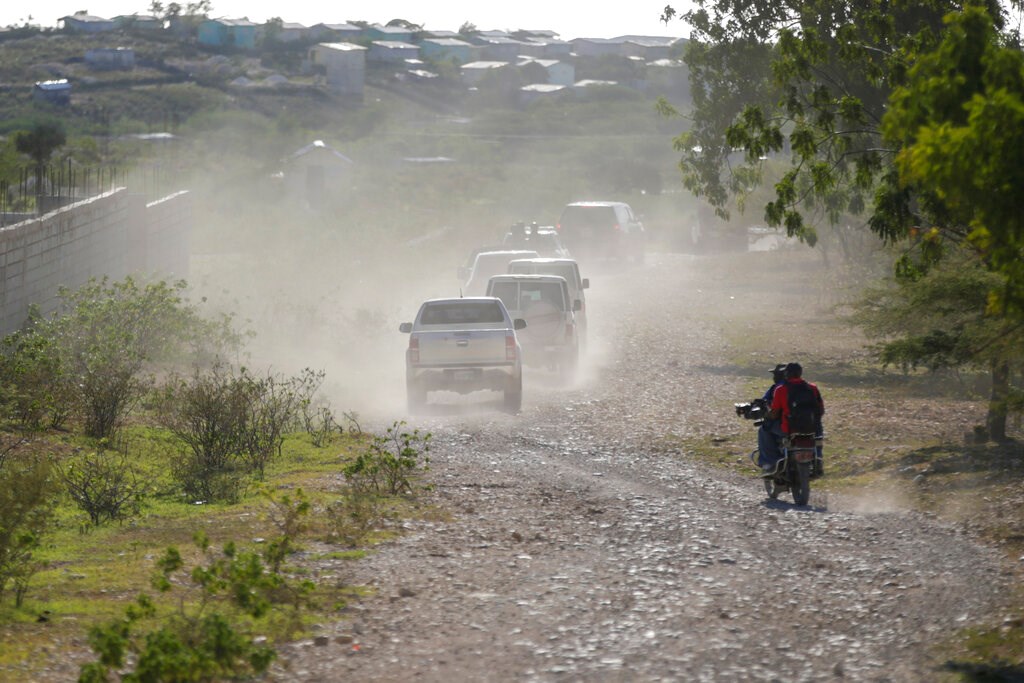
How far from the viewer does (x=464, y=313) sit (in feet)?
64.7

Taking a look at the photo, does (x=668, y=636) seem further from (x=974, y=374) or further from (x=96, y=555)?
(x=974, y=374)

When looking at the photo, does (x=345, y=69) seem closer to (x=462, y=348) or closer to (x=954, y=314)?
(x=462, y=348)

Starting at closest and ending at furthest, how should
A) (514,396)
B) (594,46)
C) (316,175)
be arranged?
(514,396) < (316,175) < (594,46)

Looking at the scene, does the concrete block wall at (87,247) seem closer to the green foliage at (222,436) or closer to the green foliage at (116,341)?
the green foliage at (116,341)

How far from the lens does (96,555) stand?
34.2ft

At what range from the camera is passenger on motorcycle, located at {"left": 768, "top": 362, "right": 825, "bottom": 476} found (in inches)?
494

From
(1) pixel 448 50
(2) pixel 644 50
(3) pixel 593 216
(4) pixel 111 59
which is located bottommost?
(3) pixel 593 216

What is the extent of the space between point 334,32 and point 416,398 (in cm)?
15575

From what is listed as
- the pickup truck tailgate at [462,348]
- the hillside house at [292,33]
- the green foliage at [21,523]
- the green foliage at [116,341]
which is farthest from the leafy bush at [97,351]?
the hillside house at [292,33]

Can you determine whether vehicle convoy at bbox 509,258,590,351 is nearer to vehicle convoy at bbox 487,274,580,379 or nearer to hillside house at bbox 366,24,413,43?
vehicle convoy at bbox 487,274,580,379

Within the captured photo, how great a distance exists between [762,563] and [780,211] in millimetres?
3748

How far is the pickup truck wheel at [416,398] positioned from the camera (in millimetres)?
19391

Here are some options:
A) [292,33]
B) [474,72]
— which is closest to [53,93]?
[474,72]

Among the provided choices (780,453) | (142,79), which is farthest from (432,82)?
(780,453)
